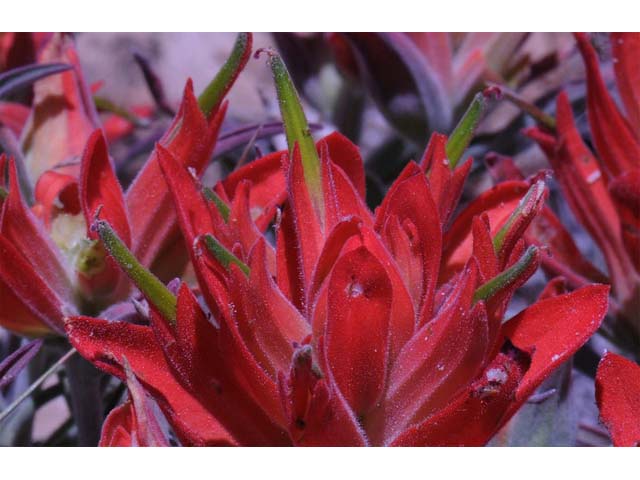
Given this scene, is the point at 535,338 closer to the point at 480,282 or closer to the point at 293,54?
the point at 480,282

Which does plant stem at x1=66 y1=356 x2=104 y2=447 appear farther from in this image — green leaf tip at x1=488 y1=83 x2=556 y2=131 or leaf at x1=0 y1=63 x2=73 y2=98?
green leaf tip at x1=488 y1=83 x2=556 y2=131

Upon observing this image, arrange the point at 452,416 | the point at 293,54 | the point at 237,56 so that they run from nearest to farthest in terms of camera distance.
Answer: the point at 452,416 → the point at 237,56 → the point at 293,54

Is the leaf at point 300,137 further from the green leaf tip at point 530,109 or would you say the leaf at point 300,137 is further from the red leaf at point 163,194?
the green leaf tip at point 530,109

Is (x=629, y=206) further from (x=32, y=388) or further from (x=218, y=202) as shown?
(x=32, y=388)

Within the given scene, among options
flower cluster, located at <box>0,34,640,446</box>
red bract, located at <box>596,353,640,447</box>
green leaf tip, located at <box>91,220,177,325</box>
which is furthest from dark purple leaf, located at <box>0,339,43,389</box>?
red bract, located at <box>596,353,640,447</box>

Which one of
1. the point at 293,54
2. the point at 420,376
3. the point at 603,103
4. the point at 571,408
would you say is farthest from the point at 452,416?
the point at 293,54

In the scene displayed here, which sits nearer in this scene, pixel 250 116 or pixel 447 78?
pixel 447 78

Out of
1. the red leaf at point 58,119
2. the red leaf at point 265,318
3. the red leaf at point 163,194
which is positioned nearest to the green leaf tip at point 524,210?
the red leaf at point 265,318
